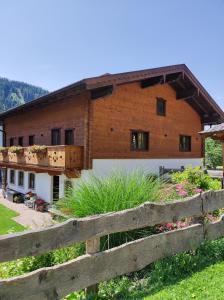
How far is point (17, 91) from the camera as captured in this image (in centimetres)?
17725

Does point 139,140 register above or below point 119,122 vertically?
below

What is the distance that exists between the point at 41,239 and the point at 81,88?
444 inches

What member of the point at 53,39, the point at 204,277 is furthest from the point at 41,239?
the point at 53,39

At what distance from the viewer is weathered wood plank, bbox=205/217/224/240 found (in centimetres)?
522

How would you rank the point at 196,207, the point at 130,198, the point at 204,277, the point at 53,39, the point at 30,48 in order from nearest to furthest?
the point at 204,277
the point at 196,207
the point at 130,198
the point at 53,39
the point at 30,48

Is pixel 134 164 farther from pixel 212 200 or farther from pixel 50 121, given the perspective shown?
pixel 212 200

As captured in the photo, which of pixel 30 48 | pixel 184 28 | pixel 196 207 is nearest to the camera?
pixel 196 207

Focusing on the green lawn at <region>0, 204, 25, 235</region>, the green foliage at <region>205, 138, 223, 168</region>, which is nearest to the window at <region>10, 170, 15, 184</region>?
the green lawn at <region>0, 204, 25, 235</region>

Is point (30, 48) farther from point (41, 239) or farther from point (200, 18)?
point (41, 239)

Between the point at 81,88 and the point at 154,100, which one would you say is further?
the point at 154,100

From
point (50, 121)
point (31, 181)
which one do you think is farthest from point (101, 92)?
point (31, 181)

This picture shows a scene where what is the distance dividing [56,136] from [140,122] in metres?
5.02

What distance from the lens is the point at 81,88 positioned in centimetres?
1402

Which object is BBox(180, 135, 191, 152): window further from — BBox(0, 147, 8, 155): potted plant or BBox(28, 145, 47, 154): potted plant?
BBox(0, 147, 8, 155): potted plant
